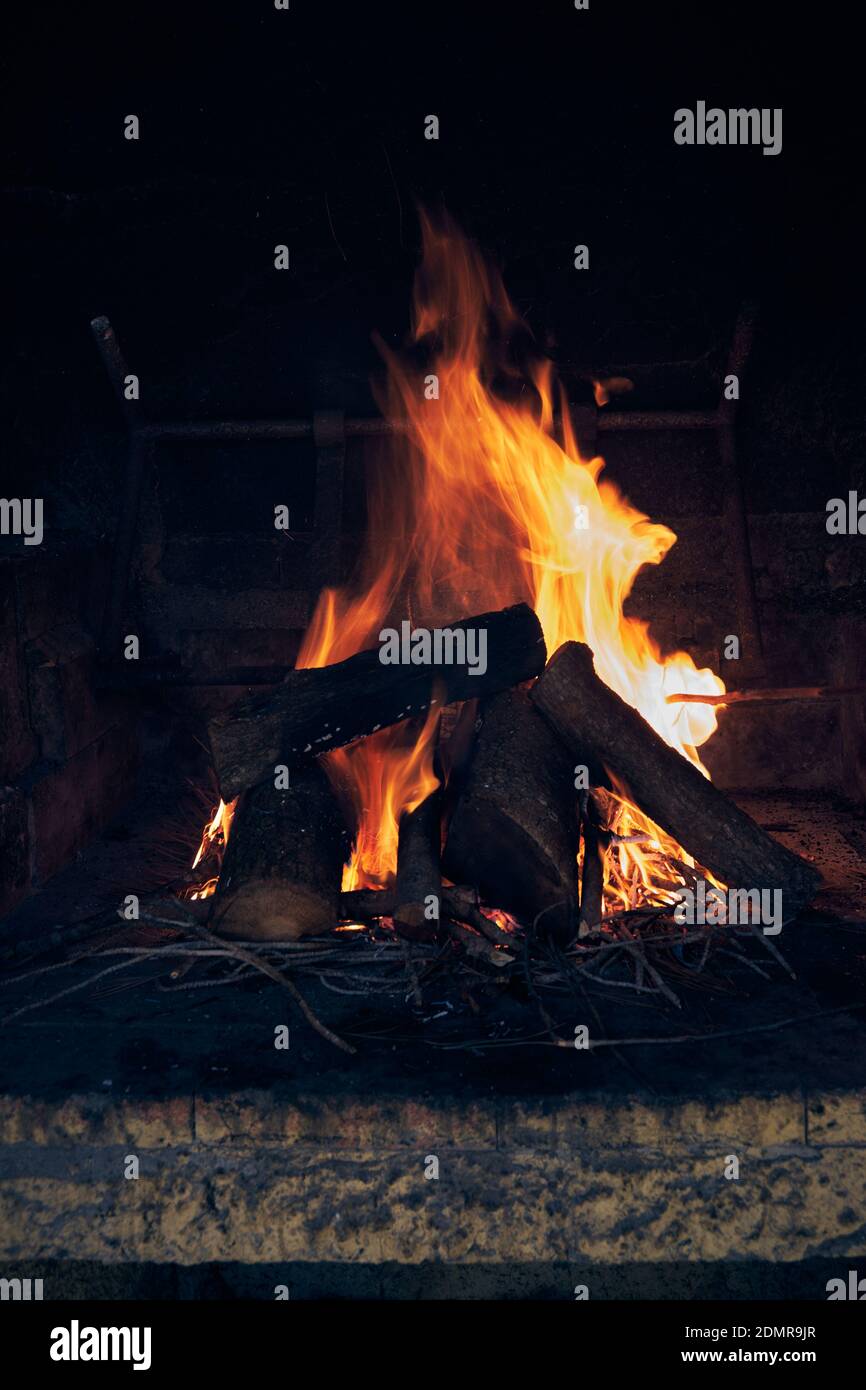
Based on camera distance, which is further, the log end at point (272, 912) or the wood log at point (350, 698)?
the wood log at point (350, 698)

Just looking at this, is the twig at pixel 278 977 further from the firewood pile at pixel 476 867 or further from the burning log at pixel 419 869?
the burning log at pixel 419 869

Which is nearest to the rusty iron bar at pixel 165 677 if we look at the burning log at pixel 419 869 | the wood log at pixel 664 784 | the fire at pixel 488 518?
the fire at pixel 488 518

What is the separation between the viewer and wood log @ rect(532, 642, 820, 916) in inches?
150

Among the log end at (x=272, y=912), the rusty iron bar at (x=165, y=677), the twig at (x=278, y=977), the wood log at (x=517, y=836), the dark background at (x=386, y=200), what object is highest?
the dark background at (x=386, y=200)

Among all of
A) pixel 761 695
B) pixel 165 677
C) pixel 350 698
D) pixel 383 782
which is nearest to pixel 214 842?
pixel 383 782

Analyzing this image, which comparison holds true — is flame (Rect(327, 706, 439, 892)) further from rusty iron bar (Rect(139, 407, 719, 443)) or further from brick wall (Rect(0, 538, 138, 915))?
rusty iron bar (Rect(139, 407, 719, 443))

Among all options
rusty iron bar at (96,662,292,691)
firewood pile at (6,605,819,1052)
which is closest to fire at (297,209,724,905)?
rusty iron bar at (96,662,292,691)

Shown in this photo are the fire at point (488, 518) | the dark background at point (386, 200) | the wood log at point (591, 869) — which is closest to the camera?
the wood log at point (591, 869)

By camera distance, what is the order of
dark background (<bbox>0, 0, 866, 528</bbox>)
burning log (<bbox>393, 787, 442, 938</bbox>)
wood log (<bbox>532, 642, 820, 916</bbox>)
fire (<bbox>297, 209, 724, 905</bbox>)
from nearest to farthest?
1. burning log (<bbox>393, 787, 442, 938</bbox>)
2. wood log (<bbox>532, 642, 820, 916</bbox>)
3. dark background (<bbox>0, 0, 866, 528</bbox>)
4. fire (<bbox>297, 209, 724, 905</bbox>)

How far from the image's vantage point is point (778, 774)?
5.65 m

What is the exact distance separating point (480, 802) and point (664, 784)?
2.27 feet

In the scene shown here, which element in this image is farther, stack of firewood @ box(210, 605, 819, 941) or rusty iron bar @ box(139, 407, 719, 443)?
rusty iron bar @ box(139, 407, 719, 443)

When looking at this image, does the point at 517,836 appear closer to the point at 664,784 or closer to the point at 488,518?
the point at 664,784

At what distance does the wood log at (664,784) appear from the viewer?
3.82m
